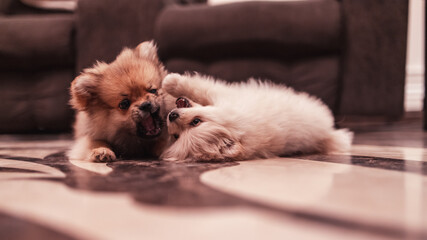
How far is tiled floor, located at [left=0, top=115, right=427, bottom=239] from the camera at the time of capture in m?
0.66

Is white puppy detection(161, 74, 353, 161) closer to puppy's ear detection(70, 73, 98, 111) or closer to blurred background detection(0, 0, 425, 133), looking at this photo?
puppy's ear detection(70, 73, 98, 111)

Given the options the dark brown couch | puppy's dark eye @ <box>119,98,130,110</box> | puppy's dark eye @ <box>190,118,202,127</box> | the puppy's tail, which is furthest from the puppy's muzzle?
the dark brown couch

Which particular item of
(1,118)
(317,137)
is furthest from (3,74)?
(317,137)

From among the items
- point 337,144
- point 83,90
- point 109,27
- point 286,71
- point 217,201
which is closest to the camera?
point 217,201

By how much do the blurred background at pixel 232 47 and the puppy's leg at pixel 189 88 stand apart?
91 cm

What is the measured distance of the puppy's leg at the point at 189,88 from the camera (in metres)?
1.64

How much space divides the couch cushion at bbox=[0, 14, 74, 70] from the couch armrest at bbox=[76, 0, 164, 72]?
13 cm

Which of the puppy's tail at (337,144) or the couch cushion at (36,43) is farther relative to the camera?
the couch cushion at (36,43)

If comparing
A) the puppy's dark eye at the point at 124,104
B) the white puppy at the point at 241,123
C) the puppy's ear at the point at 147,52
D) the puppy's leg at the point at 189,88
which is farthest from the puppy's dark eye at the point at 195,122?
the puppy's ear at the point at 147,52

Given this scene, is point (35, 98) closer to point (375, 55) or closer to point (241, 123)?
point (241, 123)

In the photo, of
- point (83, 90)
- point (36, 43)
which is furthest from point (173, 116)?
point (36, 43)

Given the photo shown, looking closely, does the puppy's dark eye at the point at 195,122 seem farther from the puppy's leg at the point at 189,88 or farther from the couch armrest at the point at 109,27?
the couch armrest at the point at 109,27

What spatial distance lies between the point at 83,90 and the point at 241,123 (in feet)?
2.46

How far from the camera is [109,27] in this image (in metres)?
2.78
